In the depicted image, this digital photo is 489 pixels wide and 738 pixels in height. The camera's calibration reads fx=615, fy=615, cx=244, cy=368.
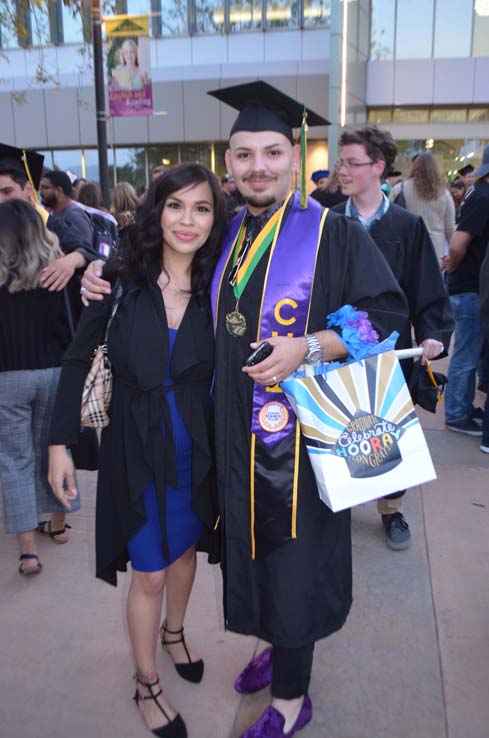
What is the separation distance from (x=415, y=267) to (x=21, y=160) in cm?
232

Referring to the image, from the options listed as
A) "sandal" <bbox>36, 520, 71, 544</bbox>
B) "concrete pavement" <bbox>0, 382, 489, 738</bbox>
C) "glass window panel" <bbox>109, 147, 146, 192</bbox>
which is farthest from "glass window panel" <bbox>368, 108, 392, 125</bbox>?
"sandal" <bbox>36, 520, 71, 544</bbox>

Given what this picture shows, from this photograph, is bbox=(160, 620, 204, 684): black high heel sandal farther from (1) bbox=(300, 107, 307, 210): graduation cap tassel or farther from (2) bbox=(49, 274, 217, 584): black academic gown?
(1) bbox=(300, 107, 307, 210): graduation cap tassel

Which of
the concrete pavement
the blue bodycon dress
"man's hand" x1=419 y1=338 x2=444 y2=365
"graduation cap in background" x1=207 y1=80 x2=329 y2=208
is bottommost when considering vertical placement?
the concrete pavement

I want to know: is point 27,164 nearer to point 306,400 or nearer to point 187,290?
point 187,290

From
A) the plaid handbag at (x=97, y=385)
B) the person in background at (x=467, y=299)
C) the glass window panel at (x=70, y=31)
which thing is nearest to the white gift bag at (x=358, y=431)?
the plaid handbag at (x=97, y=385)

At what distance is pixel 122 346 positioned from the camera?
2072 millimetres

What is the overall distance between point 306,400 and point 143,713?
4.58 ft

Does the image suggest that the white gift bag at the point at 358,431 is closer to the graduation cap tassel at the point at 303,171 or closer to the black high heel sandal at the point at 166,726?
the graduation cap tassel at the point at 303,171

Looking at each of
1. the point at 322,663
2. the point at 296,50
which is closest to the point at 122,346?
the point at 322,663

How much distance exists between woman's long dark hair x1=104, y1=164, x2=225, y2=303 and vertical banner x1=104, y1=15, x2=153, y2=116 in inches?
273

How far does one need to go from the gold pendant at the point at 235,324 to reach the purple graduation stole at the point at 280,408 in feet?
0.10

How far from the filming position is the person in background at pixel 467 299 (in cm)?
466

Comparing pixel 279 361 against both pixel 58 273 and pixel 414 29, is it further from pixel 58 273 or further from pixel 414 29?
pixel 414 29

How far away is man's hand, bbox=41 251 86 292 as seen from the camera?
3.16 metres
